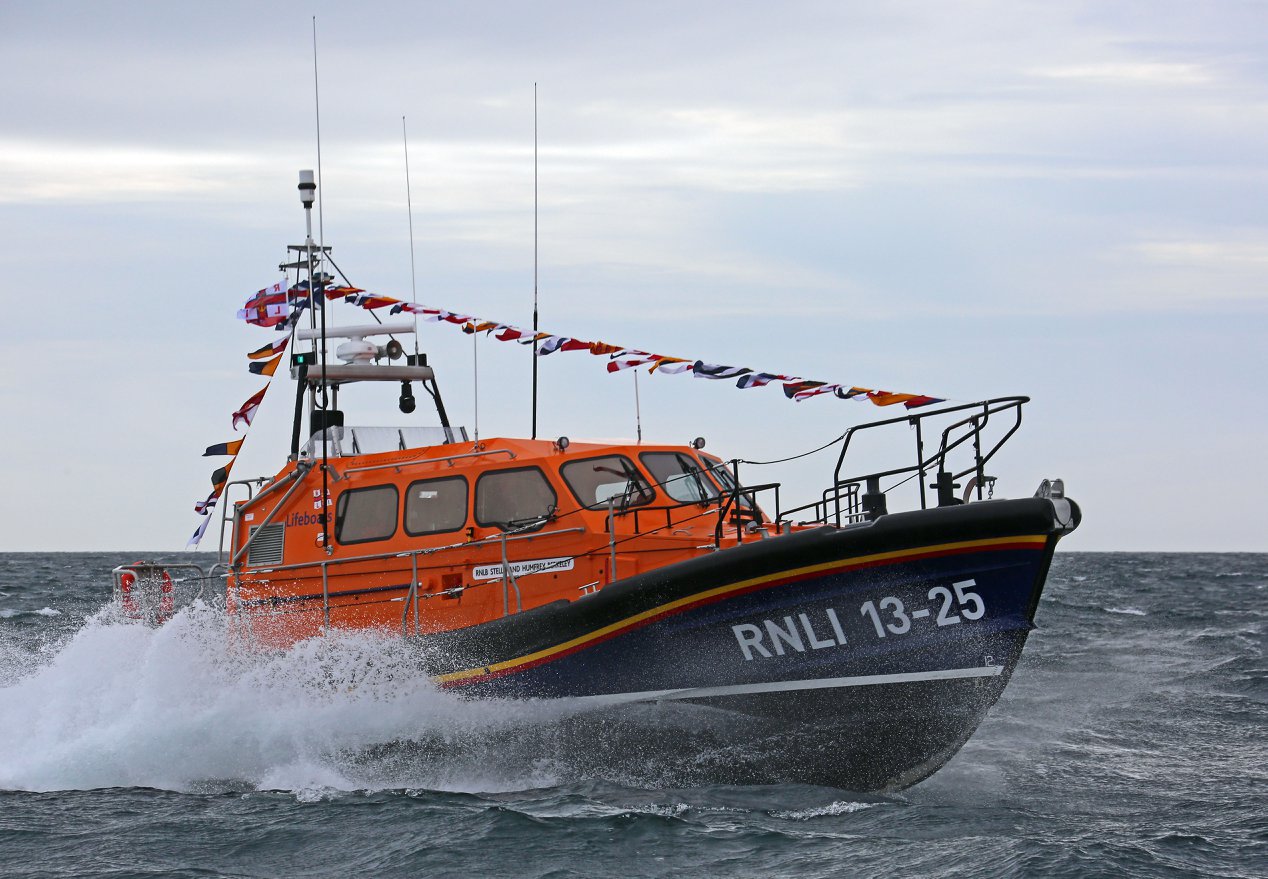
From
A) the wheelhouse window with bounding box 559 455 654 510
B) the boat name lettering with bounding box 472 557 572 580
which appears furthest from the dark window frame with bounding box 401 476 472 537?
the wheelhouse window with bounding box 559 455 654 510

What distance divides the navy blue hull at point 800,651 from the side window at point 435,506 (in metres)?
1.05

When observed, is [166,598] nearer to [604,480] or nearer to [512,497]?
Result: [512,497]

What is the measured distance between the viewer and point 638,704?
809 centimetres

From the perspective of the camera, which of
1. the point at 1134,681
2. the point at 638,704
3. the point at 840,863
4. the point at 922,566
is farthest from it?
the point at 1134,681

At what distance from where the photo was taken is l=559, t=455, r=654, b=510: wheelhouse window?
29.7ft

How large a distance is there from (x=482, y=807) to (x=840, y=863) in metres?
2.21

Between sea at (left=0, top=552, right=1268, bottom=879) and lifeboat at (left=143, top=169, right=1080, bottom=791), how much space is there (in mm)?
326

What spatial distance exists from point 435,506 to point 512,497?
0.60m

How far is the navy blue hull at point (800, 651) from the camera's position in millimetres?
7480

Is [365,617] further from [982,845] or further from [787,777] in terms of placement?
[982,845]

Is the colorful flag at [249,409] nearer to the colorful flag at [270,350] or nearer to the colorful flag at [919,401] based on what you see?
the colorful flag at [270,350]

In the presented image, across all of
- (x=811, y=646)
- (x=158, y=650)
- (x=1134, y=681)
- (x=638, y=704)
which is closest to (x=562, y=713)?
(x=638, y=704)

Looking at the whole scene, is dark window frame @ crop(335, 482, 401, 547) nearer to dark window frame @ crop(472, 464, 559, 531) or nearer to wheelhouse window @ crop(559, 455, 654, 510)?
dark window frame @ crop(472, 464, 559, 531)

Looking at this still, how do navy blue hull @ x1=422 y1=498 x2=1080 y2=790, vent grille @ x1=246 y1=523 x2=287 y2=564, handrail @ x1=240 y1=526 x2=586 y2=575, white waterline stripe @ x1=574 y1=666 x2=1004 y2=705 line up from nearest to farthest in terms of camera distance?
navy blue hull @ x1=422 y1=498 x2=1080 y2=790
white waterline stripe @ x1=574 y1=666 x2=1004 y2=705
handrail @ x1=240 y1=526 x2=586 y2=575
vent grille @ x1=246 y1=523 x2=287 y2=564
